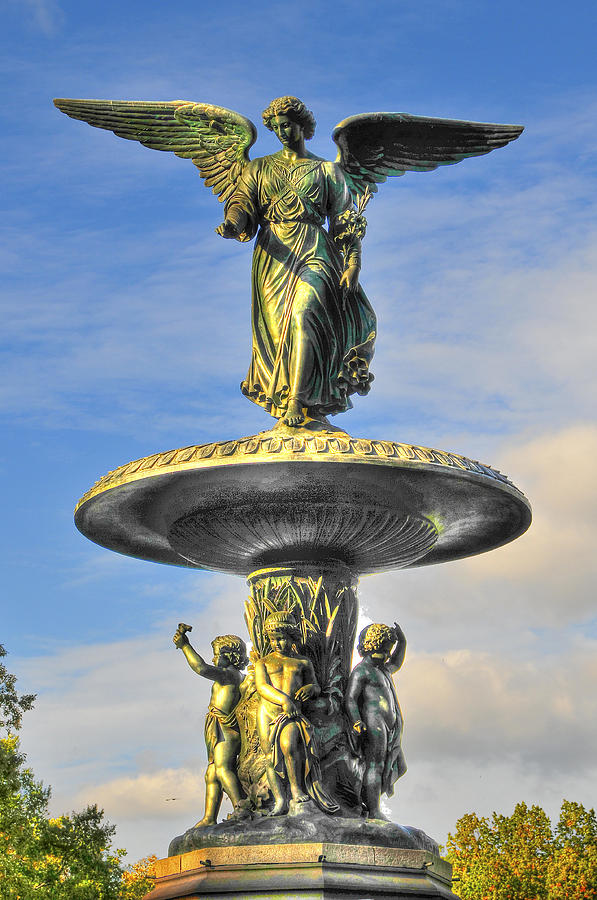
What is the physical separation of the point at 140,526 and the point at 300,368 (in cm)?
192

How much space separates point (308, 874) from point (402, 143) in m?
6.29

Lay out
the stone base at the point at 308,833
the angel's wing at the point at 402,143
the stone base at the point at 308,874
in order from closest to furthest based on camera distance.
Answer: the stone base at the point at 308,874, the stone base at the point at 308,833, the angel's wing at the point at 402,143

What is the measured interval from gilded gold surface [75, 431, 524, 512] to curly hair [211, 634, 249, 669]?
1497 millimetres

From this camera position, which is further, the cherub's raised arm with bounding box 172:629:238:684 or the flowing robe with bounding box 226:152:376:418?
the flowing robe with bounding box 226:152:376:418

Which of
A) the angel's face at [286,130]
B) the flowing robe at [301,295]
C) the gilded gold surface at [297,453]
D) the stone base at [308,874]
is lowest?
the stone base at [308,874]

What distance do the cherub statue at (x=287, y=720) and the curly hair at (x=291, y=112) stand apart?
412 cm

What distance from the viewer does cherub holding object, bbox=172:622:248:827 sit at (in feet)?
33.1

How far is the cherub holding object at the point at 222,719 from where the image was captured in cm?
1008

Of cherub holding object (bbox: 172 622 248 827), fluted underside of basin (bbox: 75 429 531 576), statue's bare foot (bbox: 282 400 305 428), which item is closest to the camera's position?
fluted underside of basin (bbox: 75 429 531 576)

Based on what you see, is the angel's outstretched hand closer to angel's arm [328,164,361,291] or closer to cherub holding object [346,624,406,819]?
angel's arm [328,164,361,291]

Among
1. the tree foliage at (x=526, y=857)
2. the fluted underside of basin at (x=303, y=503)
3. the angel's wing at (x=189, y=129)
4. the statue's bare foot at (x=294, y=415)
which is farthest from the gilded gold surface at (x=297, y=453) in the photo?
the tree foliage at (x=526, y=857)

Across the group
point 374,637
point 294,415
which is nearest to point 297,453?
point 294,415

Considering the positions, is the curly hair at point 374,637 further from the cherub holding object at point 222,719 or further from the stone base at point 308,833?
the stone base at point 308,833

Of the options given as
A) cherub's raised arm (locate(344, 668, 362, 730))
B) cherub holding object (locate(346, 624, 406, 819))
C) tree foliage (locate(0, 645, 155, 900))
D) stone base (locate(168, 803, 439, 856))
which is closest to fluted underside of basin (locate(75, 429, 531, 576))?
cherub holding object (locate(346, 624, 406, 819))
